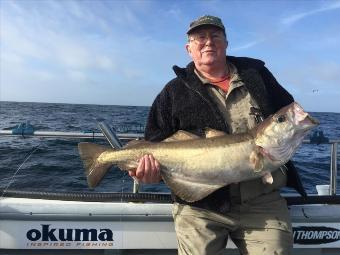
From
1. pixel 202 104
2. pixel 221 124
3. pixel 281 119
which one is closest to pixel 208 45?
pixel 202 104

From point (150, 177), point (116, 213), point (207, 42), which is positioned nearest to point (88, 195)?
point (116, 213)

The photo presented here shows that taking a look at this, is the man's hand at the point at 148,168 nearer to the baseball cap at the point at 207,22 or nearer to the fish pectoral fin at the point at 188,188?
the fish pectoral fin at the point at 188,188

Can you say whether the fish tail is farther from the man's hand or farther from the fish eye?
the fish eye

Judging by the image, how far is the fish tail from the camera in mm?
4043

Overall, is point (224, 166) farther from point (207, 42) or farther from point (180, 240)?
point (207, 42)

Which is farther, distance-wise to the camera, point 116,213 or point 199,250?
point 116,213

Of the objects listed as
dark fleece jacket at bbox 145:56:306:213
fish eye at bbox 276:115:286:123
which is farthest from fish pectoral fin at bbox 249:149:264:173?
dark fleece jacket at bbox 145:56:306:213

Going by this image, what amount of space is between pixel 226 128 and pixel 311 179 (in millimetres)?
7651

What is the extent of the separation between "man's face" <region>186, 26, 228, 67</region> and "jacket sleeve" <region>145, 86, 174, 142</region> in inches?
19.9

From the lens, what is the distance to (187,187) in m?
3.96

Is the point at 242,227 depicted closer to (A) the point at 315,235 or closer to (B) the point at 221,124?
(B) the point at 221,124

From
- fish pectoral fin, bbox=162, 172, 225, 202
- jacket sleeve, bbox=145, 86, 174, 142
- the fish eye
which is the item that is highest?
jacket sleeve, bbox=145, 86, 174, 142

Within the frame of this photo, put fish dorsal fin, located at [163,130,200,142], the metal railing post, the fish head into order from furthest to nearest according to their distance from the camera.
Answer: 1. the metal railing post
2. fish dorsal fin, located at [163,130,200,142]
3. the fish head

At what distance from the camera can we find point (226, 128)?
13.3ft
